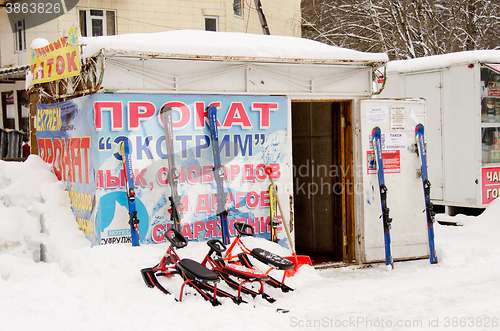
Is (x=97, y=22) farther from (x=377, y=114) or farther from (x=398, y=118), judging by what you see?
(x=398, y=118)

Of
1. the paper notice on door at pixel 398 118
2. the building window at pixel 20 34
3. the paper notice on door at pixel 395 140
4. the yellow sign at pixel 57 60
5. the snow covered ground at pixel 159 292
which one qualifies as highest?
the building window at pixel 20 34

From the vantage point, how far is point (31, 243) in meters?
6.36

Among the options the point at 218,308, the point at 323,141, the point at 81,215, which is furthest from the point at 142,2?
the point at 218,308

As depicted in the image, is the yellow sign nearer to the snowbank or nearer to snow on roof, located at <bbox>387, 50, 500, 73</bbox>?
the snowbank

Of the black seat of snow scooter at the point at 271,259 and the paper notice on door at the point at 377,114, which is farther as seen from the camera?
the paper notice on door at the point at 377,114

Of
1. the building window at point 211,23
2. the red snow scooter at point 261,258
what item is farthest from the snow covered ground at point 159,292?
the building window at point 211,23

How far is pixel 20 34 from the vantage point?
1864 centimetres

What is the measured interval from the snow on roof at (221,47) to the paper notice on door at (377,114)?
72cm

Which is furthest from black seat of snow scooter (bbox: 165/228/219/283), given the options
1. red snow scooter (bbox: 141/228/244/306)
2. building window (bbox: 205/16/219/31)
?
building window (bbox: 205/16/219/31)

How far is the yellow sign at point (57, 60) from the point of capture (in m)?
6.14

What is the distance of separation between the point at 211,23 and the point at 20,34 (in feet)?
24.5

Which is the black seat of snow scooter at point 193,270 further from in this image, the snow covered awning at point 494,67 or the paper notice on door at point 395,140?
the snow covered awning at point 494,67

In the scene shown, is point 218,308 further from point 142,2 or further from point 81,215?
point 142,2

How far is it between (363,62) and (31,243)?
533 cm
